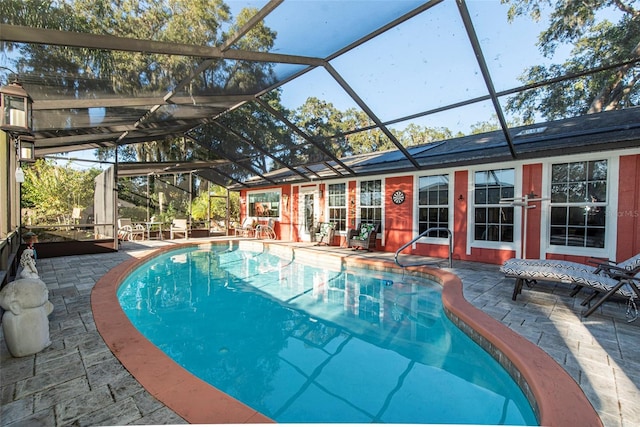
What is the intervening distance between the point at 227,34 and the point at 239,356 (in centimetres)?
393

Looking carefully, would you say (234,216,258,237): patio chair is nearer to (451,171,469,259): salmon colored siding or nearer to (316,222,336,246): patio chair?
(316,222,336,246): patio chair

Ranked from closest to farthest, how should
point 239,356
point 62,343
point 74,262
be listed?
1. point 62,343
2. point 239,356
3. point 74,262

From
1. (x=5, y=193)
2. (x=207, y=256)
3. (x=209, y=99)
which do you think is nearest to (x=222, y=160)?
(x=207, y=256)

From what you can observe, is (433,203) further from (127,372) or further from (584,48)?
(127,372)

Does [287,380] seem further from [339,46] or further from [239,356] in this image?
[339,46]

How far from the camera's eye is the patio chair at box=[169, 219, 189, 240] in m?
11.6

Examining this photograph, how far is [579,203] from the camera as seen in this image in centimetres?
550

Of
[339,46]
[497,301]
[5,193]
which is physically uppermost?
[339,46]

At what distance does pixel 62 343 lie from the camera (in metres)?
2.57

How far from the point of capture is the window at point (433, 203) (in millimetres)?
7379

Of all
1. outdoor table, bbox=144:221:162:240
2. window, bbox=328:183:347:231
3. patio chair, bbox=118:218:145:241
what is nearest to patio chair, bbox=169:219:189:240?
outdoor table, bbox=144:221:162:240

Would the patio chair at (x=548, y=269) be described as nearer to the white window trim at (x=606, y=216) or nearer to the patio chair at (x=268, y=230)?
the white window trim at (x=606, y=216)

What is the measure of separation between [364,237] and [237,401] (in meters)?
6.92

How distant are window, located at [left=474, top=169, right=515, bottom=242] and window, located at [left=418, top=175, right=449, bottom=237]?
739 mm
